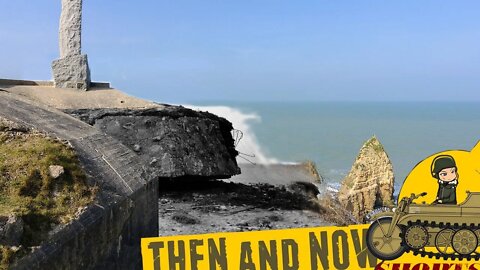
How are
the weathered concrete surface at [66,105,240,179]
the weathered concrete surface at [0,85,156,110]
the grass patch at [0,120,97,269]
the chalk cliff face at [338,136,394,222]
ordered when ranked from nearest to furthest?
the grass patch at [0,120,97,269] → the weathered concrete surface at [66,105,240,179] → the weathered concrete surface at [0,85,156,110] → the chalk cliff face at [338,136,394,222]

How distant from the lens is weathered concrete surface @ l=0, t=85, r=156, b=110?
15031 millimetres

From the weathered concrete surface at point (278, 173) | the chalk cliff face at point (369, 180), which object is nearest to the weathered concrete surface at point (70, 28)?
the weathered concrete surface at point (278, 173)

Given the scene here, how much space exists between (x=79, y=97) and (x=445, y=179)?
44.8ft

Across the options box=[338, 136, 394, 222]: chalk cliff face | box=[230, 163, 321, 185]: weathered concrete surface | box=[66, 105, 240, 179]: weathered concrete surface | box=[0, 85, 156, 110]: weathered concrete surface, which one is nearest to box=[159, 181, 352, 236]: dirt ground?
box=[66, 105, 240, 179]: weathered concrete surface

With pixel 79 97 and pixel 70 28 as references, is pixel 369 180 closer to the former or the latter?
pixel 79 97

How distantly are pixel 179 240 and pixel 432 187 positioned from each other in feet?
7.67

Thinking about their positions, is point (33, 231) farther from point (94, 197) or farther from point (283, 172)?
point (283, 172)

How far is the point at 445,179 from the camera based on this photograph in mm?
4414

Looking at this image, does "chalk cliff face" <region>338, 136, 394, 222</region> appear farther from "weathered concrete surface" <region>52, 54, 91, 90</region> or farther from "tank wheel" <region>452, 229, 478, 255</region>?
"tank wheel" <region>452, 229, 478, 255</region>

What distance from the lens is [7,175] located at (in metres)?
3.37

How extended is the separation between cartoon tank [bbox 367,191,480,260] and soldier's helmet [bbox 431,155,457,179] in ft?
0.99

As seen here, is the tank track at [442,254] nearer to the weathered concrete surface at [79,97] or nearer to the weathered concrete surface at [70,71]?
the weathered concrete surface at [79,97]

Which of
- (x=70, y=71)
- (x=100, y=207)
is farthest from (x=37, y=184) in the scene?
(x=70, y=71)

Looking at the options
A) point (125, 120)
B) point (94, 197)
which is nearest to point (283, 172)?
point (125, 120)
